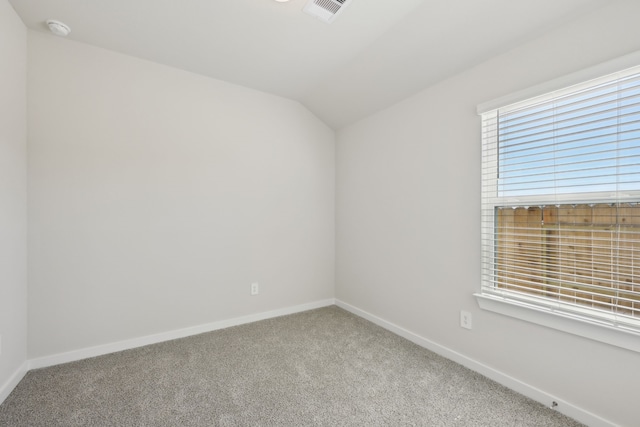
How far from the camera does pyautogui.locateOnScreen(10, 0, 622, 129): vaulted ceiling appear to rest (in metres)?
1.68

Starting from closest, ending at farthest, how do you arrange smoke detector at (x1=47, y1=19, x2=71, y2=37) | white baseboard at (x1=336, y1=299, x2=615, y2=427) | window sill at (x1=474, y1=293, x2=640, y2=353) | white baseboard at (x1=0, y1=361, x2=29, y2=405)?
window sill at (x1=474, y1=293, x2=640, y2=353)
white baseboard at (x1=336, y1=299, x2=615, y2=427)
white baseboard at (x1=0, y1=361, x2=29, y2=405)
smoke detector at (x1=47, y1=19, x2=71, y2=37)

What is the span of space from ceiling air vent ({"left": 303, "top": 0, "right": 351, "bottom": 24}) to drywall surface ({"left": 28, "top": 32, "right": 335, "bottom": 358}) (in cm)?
124

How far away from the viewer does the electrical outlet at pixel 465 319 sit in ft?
6.63

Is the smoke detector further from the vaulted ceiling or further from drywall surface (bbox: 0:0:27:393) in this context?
drywall surface (bbox: 0:0:27:393)

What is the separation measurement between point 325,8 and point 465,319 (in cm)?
233

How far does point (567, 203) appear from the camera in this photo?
1.60 meters

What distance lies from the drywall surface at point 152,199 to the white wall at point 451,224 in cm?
65

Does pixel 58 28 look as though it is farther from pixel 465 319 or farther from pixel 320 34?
pixel 465 319

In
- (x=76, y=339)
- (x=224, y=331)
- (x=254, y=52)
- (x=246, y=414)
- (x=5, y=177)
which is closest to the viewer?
(x=246, y=414)

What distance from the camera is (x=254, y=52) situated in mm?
2281

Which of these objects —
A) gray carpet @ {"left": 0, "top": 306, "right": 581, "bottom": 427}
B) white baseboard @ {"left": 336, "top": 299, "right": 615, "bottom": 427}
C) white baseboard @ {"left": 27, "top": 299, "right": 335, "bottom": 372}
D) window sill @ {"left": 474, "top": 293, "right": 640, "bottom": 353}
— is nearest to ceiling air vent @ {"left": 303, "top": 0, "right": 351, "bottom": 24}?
window sill @ {"left": 474, "top": 293, "right": 640, "bottom": 353}

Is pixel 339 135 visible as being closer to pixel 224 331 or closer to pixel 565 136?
pixel 565 136

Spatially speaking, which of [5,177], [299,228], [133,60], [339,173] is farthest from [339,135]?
[5,177]

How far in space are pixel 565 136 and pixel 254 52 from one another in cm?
222
